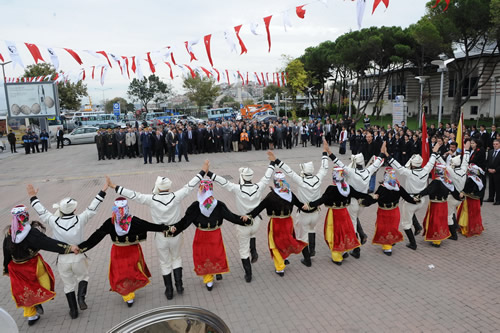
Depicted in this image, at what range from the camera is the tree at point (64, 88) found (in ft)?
129

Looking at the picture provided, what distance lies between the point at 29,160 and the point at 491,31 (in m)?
28.0

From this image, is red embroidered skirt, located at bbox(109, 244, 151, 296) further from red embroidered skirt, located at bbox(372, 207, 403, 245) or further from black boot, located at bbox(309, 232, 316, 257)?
red embroidered skirt, located at bbox(372, 207, 403, 245)

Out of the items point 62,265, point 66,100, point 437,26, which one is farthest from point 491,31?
point 66,100

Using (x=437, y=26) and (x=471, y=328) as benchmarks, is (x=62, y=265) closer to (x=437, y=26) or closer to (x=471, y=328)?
(x=471, y=328)

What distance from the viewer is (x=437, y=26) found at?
22.2 m

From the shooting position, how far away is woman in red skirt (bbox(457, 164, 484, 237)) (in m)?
7.48

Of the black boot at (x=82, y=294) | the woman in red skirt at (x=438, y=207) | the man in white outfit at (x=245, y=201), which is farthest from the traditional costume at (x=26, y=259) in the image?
the woman in red skirt at (x=438, y=207)

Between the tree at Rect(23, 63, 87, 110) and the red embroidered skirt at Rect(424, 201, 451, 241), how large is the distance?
40.7 meters

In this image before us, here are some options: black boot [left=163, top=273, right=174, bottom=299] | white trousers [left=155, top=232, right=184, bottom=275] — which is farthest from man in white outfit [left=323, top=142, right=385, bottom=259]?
black boot [left=163, top=273, right=174, bottom=299]

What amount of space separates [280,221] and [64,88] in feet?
145

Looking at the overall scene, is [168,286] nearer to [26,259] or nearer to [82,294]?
[82,294]

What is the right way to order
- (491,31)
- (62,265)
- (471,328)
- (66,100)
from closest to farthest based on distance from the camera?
1. (471,328)
2. (62,265)
3. (491,31)
4. (66,100)

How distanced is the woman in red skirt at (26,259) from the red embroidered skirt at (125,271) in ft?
1.96

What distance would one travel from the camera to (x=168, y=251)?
561 cm
